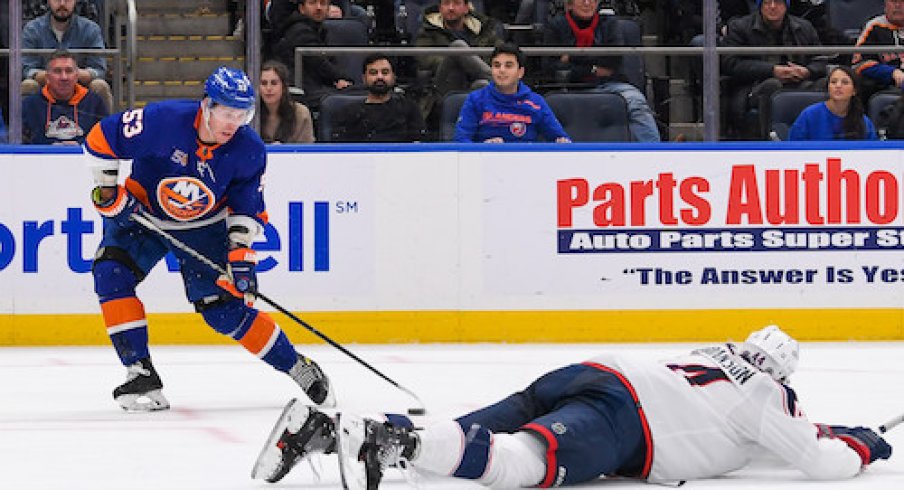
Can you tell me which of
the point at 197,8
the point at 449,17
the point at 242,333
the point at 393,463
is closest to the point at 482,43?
the point at 449,17

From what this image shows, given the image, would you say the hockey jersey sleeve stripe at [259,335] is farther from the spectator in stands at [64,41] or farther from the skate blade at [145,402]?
the spectator in stands at [64,41]

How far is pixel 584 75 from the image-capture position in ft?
28.1

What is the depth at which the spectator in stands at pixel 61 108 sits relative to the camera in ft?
26.1

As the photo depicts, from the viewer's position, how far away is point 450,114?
27.2 ft

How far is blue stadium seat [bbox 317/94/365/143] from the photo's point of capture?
8219 millimetres

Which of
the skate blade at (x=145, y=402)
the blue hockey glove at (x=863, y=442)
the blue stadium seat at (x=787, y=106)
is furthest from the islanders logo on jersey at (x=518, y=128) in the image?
the blue hockey glove at (x=863, y=442)

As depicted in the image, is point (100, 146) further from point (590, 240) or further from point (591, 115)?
point (591, 115)

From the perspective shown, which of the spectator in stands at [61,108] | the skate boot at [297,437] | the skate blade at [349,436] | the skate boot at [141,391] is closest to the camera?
the skate blade at [349,436]

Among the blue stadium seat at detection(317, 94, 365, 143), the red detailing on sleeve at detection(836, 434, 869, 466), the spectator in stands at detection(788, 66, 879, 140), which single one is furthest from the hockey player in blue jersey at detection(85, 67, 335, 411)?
the spectator in stands at detection(788, 66, 879, 140)

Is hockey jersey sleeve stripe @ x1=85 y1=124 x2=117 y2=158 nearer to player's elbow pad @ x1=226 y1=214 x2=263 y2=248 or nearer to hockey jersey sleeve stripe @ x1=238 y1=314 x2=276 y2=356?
player's elbow pad @ x1=226 y1=214 x2=263 y2=248

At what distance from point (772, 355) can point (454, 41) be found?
4.88 metres

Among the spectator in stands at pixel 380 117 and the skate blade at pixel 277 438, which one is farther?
the spectator in stands at pixel 380 117

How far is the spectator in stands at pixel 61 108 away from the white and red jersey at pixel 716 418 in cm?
447

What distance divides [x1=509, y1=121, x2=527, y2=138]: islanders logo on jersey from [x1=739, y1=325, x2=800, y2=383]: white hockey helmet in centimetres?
425
